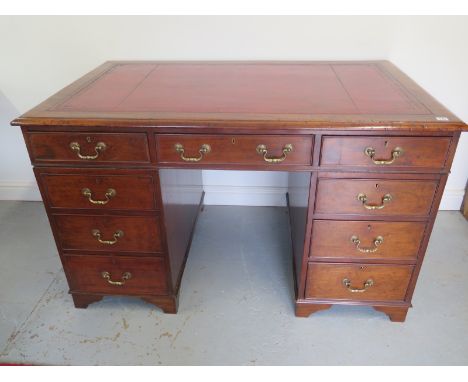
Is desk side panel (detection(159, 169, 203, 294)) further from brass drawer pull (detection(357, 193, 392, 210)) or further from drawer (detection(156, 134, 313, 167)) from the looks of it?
brass drawer pull (detection(357, 193, 392, 210))

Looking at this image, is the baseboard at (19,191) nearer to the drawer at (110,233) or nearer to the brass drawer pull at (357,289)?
the drawer at (110,233)

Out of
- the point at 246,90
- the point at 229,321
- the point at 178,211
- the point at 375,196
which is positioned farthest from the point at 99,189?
the point at 375,196

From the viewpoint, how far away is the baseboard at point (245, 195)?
2.14 m

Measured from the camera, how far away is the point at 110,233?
1.37m

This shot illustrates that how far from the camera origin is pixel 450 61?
1.74 metres

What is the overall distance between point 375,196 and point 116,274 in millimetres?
986

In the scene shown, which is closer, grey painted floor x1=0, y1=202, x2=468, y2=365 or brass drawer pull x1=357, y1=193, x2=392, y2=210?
brass drawer pull x1=357, y1=193, x2=392, y2=210

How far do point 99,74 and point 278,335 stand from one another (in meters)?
1.27

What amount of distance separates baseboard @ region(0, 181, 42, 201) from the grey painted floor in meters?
0.44

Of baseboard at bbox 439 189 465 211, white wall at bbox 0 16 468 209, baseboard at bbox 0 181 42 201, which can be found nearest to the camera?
white wall at bbox 0 16 468 209

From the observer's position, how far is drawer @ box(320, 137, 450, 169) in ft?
3.66

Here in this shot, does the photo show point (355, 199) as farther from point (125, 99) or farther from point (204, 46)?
point (204, 46)

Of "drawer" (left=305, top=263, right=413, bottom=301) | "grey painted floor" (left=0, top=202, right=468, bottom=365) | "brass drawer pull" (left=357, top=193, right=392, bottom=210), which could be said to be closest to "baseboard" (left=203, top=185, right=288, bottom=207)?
"grey painted floor" (left=0, top=202, right=468, bottom=365)

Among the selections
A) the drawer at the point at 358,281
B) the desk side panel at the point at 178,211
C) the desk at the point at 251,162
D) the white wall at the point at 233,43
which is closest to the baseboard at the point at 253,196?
the desk side panel at the point at 178,211
